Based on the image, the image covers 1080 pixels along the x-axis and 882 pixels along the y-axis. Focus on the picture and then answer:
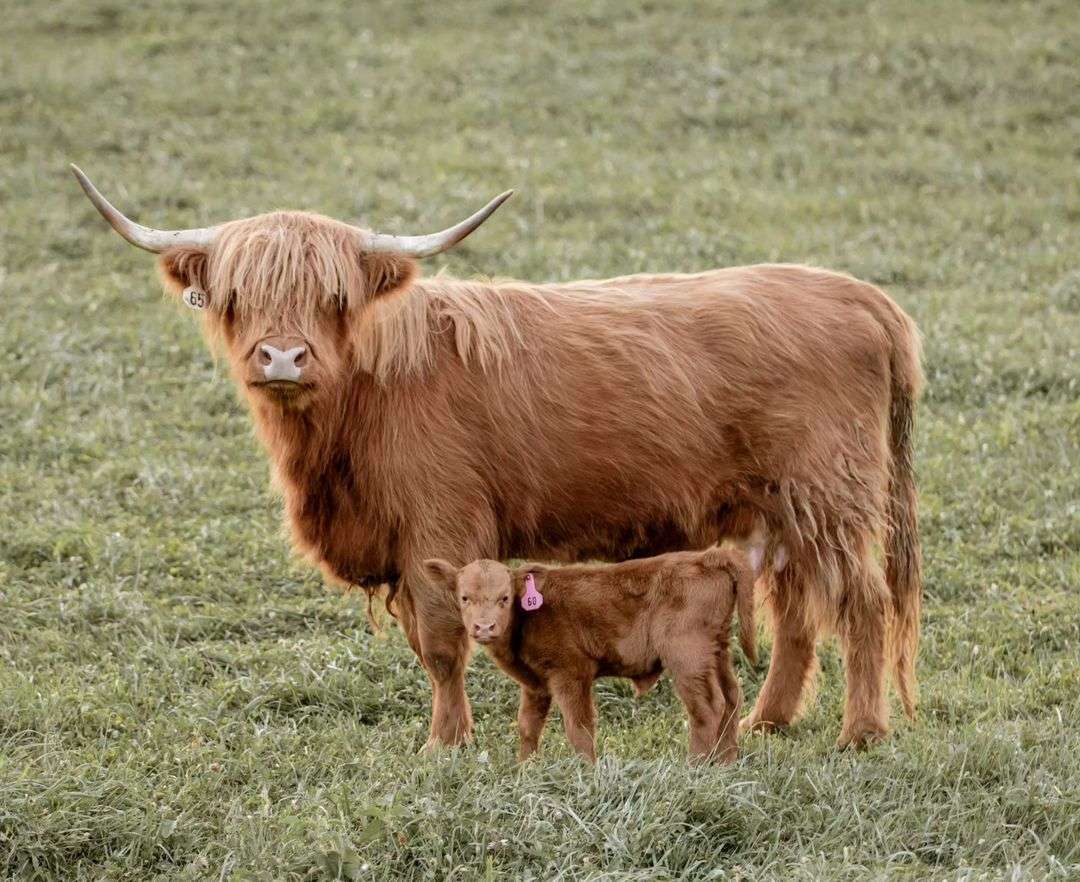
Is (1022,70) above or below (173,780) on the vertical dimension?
above

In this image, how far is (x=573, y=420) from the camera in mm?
5688

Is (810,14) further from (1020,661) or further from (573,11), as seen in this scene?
(1020,661)

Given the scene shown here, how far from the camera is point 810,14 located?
1758 cm

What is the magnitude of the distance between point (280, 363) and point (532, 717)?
1481mm

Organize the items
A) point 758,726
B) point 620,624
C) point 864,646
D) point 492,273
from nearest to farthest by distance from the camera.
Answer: point 620,624
point 864,646
point 758,726
point 492,273

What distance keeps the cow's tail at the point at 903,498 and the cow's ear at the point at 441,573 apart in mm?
1834

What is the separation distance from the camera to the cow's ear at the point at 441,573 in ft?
16.8

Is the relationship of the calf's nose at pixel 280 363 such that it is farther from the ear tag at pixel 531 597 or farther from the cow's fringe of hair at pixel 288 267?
the ear tag at pixel 531 597

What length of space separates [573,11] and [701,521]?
42.6ft

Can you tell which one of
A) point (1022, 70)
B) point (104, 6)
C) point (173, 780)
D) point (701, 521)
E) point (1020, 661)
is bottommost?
point (1020, 661)

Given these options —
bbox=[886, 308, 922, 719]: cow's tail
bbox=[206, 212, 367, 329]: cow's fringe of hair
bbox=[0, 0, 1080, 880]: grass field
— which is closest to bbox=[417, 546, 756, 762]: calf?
bbox=[0, 0, 1080, 880]: grass field

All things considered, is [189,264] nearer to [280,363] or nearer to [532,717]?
[280,363]

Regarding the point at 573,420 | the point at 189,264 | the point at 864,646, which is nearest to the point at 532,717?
the point at 573,420

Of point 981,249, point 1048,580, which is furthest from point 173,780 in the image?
point 981,249
